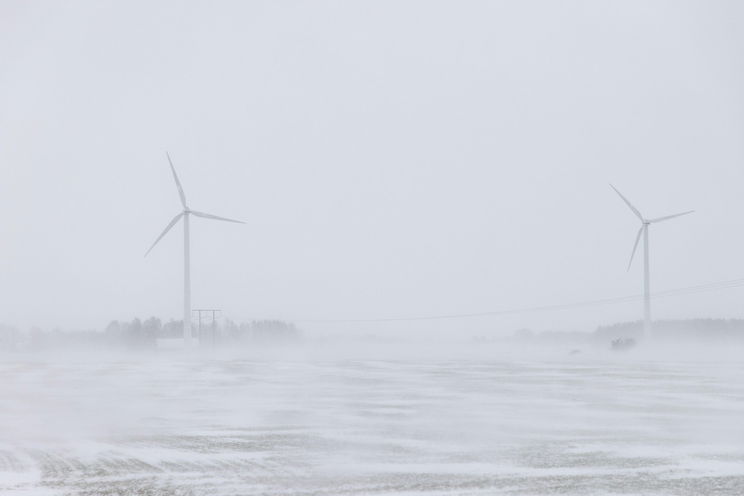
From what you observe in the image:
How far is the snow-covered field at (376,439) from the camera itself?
16922 millimetres

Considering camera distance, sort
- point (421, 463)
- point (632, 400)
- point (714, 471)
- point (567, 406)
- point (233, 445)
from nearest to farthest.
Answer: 1. point (714, 471)
2. point (421, 463)
3. point (233, 445)
4. point (567, 406)
5. point (632, 400)

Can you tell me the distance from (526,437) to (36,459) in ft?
34.5

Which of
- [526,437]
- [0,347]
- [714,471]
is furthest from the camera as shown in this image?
[0,347]

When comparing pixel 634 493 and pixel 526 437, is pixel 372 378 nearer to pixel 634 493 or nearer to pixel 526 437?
pixel 526 437

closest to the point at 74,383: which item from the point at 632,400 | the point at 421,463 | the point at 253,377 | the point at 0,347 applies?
the point at 253,377

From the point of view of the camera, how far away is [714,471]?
18.0m

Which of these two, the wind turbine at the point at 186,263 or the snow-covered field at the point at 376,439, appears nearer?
the snow-covered field at the point at 376,439

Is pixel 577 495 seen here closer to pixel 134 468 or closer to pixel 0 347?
pixel 134 468

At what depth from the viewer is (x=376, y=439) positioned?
76.0 ft

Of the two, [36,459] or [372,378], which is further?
[372,378]

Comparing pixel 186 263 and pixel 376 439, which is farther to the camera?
pixel 186 263

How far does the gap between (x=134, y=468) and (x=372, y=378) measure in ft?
106

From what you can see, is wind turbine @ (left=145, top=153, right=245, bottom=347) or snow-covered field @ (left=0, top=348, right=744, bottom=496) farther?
wind turbine @ (left=145, top=153, right=245, bottom=347)

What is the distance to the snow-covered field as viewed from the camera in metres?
16.9
